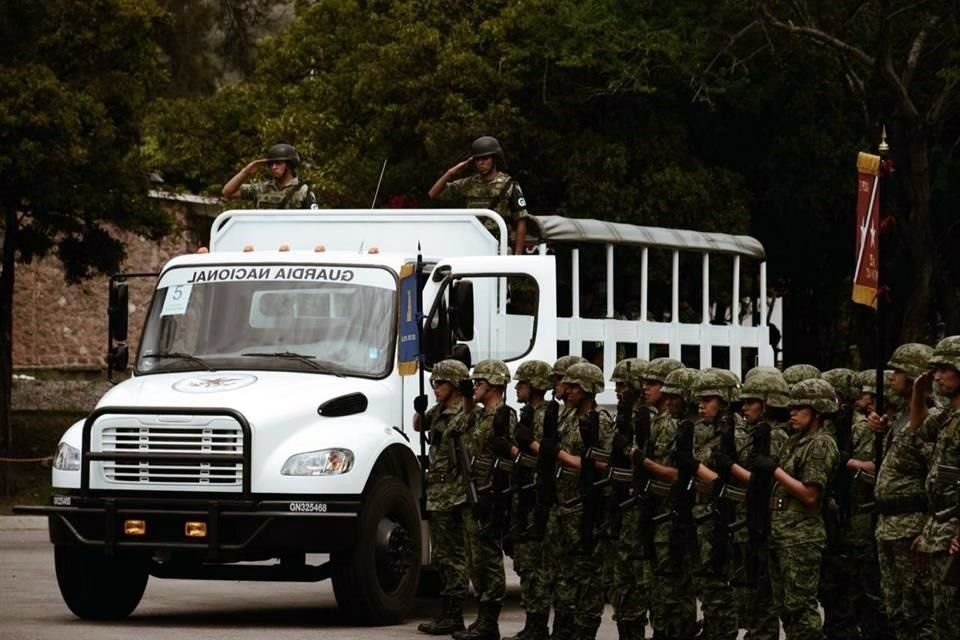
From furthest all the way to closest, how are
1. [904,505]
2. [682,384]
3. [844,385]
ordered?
[844,385] < [682,384] < [904,505]

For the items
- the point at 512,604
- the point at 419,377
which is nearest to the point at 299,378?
the point at 419,377

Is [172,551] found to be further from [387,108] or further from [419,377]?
[387,108]

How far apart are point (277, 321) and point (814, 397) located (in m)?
4.89

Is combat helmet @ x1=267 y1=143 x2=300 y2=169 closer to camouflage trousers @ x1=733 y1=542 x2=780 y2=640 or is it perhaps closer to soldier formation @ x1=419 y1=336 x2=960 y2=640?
soldier formation @ x1=419 y1=336 x2=960 y2=640

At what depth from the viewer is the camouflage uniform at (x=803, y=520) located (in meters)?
11.8

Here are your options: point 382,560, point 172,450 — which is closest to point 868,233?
point 382,560

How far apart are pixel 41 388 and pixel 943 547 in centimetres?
3236

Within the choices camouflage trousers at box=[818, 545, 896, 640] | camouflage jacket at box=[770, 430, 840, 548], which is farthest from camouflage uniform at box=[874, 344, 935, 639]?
camouflage trousers at box=[818, 545, 896, 640]

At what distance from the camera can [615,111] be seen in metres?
35.6

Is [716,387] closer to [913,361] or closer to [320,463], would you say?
[913,361]

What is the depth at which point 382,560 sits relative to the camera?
14.9m

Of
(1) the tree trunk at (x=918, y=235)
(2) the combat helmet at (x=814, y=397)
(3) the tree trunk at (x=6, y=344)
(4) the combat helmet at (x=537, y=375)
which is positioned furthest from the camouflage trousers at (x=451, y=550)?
(1) the tree trunk at (x=918, y=235)

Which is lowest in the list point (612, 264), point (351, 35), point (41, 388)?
point (41, 388)

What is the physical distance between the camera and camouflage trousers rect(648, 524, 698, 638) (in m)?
12.9
